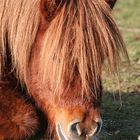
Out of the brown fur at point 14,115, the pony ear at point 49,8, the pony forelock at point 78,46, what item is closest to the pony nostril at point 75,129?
the pony forelock at point 78,46

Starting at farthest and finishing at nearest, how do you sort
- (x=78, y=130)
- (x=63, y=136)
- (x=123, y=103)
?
(x=123, y=103) → (x=63, y=136) → (x=78, y=130)

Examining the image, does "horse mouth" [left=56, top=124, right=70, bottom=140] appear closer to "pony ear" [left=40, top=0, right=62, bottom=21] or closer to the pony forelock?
the pony forelock

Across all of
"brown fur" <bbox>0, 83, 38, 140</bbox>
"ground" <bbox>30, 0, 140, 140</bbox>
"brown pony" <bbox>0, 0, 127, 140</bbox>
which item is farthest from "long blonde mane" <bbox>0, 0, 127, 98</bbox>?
"ground" <bbox>30, 0, 140, 140</bbox>

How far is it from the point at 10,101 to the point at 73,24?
88 cm

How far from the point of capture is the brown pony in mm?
4066

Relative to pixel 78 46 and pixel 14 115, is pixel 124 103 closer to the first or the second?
pixel 14 115

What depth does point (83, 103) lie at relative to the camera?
13.3 feet

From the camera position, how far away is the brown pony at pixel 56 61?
4.07 metres

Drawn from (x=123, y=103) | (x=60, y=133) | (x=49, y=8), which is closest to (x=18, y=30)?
(x=49, y=8)

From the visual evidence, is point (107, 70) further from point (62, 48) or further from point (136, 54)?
point (136, 54)

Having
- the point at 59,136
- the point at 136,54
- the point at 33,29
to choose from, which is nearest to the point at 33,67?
the point at 33,29

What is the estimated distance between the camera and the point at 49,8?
409cm

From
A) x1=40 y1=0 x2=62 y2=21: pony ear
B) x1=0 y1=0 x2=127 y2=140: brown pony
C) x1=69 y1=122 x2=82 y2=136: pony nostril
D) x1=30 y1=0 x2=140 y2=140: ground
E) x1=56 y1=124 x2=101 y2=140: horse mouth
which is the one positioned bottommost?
x1=30 y1=0 x2=140 y2=140: ground

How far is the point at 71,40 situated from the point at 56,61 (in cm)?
20
